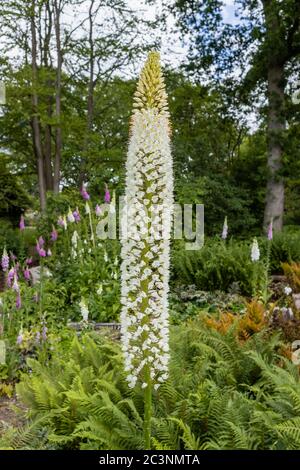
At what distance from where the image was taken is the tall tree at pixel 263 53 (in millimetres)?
14492

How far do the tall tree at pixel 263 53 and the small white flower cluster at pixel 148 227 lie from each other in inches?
517

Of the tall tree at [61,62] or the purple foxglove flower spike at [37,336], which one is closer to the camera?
the purple foxglove flower spike at [37,336]

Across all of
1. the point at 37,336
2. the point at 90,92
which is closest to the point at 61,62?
the point at 90,92

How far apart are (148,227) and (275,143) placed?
13.6m

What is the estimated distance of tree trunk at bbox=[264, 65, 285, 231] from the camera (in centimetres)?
1504

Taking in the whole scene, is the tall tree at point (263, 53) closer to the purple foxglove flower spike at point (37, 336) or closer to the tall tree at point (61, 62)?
the tall tree at point (61, 62)

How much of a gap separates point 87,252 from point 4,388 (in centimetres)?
371

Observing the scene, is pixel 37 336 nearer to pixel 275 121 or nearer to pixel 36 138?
pixel 36 138

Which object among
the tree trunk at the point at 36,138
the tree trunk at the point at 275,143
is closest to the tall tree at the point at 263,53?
the tree trunk at the point at 275,143

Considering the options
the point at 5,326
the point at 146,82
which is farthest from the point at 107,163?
the point at 146,82

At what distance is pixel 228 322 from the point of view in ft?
16.2

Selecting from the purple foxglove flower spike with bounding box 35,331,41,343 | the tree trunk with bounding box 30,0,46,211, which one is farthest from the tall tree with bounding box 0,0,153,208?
the purple foxglove flower spike with bounding box 35,331,41,343

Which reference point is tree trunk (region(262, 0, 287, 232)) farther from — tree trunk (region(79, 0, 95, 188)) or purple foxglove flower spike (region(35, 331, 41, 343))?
purple foxglove flower spike (region(35, 331, 41, 343))

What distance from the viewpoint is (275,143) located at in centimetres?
1512
